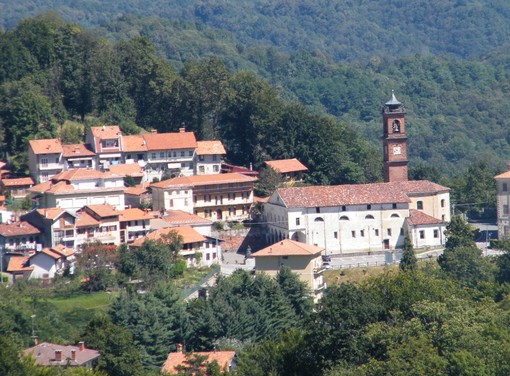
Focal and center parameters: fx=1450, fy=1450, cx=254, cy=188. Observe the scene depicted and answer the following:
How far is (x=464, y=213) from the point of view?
74938 millimetres

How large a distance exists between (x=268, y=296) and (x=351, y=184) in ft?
54.3

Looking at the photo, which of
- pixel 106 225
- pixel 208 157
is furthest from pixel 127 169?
pixel 106 225

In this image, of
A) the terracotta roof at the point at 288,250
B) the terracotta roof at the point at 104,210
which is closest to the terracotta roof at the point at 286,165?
the terracotta roof at the point at 288,250

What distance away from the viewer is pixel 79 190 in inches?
2616

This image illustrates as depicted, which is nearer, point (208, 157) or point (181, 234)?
point (181, 234)

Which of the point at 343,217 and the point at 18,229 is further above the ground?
the point at 18,229

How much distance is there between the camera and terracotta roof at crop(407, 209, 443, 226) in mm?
67812

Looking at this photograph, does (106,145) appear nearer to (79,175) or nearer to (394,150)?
(79,175)

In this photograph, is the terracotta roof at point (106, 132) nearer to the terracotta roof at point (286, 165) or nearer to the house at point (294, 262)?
the terracotta roof at point (286, 165)

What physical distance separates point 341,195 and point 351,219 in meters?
1.22

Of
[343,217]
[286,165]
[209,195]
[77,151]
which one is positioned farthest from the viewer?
[286,165]

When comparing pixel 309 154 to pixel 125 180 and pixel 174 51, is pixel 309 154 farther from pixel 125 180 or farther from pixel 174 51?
pixel 174 51

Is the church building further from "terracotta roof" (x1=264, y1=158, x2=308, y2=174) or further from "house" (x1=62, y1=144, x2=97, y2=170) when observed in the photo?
"house" (x1=62, y1=144, x2=97, y2=170)

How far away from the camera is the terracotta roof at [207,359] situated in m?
47.9
